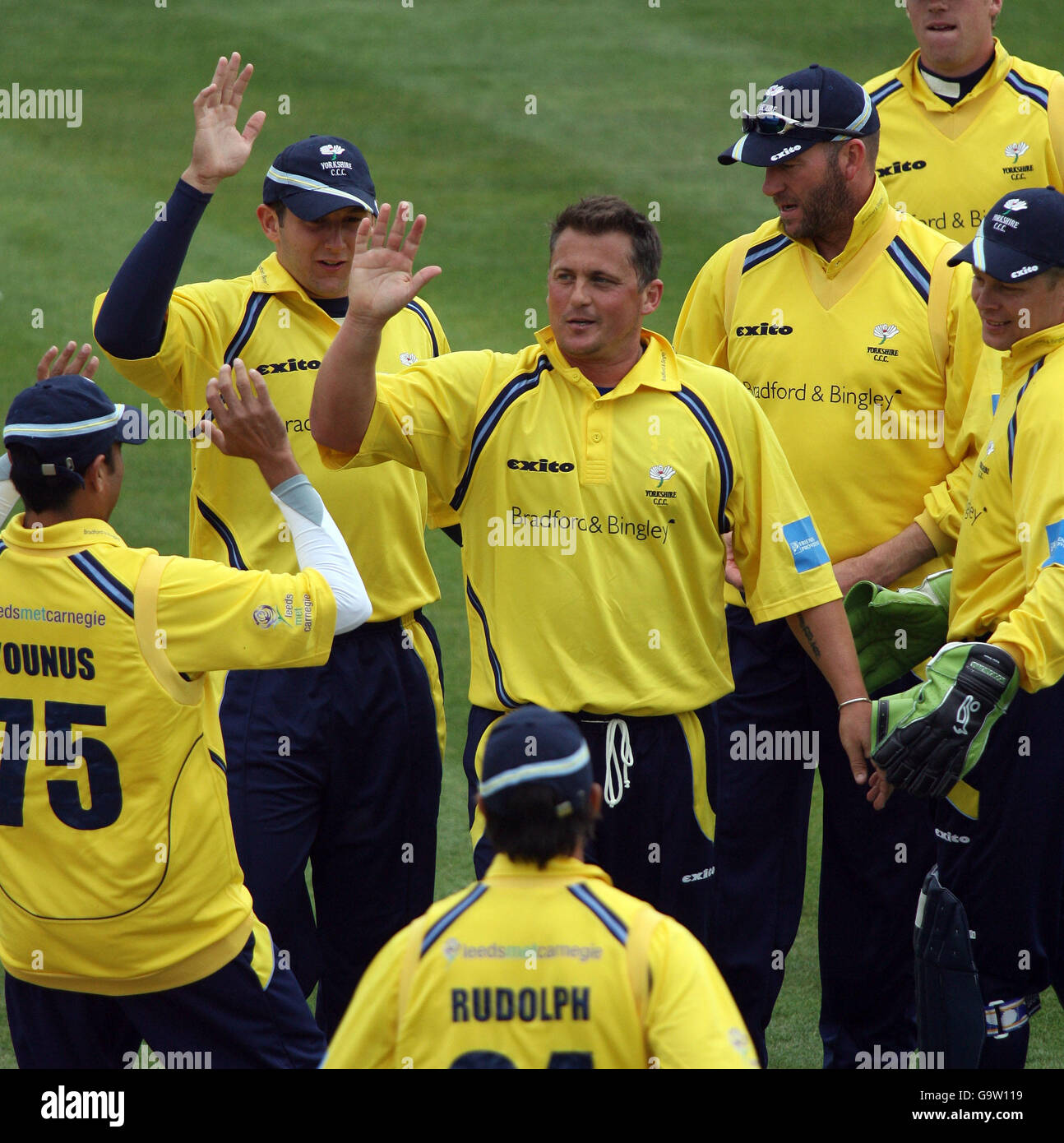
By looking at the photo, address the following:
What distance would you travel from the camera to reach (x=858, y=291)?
5.05 meters

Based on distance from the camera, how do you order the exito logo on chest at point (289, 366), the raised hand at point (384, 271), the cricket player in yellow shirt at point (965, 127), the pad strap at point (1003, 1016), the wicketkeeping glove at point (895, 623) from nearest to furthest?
the raised hand at point (384, 271) < the pad strap at point (1003, 1016) < the wicketkeeping glove at point (895, 623) < the exito logo on chest at point (289, 366) < the cricket player in yellow shirt at point (965, 127)

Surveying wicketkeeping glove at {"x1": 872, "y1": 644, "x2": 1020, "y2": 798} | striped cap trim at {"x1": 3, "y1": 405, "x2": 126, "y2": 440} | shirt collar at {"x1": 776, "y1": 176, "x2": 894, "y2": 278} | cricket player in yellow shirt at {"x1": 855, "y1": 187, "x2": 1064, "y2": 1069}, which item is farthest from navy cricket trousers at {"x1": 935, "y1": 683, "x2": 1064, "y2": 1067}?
striped cap trim at {"x1": 3, "y1": 405, "x2": 126, "y2": 440}

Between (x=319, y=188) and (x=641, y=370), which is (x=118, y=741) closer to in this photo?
(x=641, y=370)

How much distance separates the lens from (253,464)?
484 centimetres

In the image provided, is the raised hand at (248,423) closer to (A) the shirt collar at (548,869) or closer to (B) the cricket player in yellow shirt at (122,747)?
(B) the cricket player in yellow shirt at (122,747)

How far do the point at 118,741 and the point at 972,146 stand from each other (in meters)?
3.51

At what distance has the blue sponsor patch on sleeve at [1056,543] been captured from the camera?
4.11 meters

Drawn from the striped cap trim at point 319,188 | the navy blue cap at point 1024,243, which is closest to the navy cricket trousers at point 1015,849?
the navy blue cap at point 1024,243

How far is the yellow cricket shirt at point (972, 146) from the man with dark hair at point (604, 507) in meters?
1.74

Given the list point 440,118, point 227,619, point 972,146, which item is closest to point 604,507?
point 227,619

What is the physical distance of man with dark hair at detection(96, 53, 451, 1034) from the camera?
15.6ft

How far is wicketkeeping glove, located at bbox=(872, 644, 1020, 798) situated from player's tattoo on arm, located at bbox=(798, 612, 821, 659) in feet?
0.68

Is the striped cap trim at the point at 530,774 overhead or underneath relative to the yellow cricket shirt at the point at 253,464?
underneath
